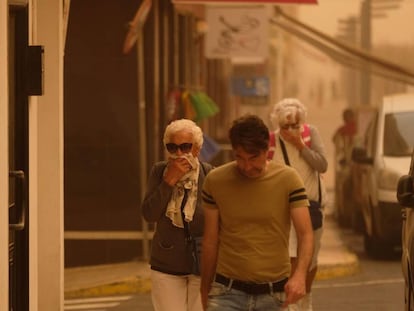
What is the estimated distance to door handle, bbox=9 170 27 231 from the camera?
8.61 m

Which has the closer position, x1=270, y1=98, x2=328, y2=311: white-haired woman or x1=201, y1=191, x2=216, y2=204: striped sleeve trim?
x1=201, y1=191, x2=216, y2=204: striped sleeve trim

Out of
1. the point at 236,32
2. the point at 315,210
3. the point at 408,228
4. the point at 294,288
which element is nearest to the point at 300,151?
the point at 315,210

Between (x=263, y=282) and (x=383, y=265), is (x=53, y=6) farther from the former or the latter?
(x=383, y=265)

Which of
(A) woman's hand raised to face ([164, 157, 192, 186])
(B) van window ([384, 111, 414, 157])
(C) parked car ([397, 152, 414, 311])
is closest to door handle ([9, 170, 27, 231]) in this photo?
(A) woman's hand raised to face ([164, 157, 192, 186])

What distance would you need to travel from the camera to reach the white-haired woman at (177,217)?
873 cm

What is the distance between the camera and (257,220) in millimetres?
7469

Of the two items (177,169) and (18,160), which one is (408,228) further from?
(18,160)

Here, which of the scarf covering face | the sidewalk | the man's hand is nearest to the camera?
the man's hand

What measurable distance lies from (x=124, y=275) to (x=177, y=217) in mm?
7444

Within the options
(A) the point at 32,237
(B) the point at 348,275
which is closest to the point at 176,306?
(A) the point at 32,237

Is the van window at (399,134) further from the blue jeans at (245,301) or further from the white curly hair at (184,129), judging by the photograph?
the blue jeans at (245,301)

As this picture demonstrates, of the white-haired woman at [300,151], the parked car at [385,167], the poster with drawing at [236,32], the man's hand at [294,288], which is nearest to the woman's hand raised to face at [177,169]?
the man's hand at [294,288]

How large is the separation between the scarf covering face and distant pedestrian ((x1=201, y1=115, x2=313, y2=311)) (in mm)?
1139

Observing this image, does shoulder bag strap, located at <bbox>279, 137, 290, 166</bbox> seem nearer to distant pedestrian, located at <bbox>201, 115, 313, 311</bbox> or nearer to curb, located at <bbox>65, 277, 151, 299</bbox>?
distant pedestrian, located at <bbox>201, 115, 313, 311</bbox>
